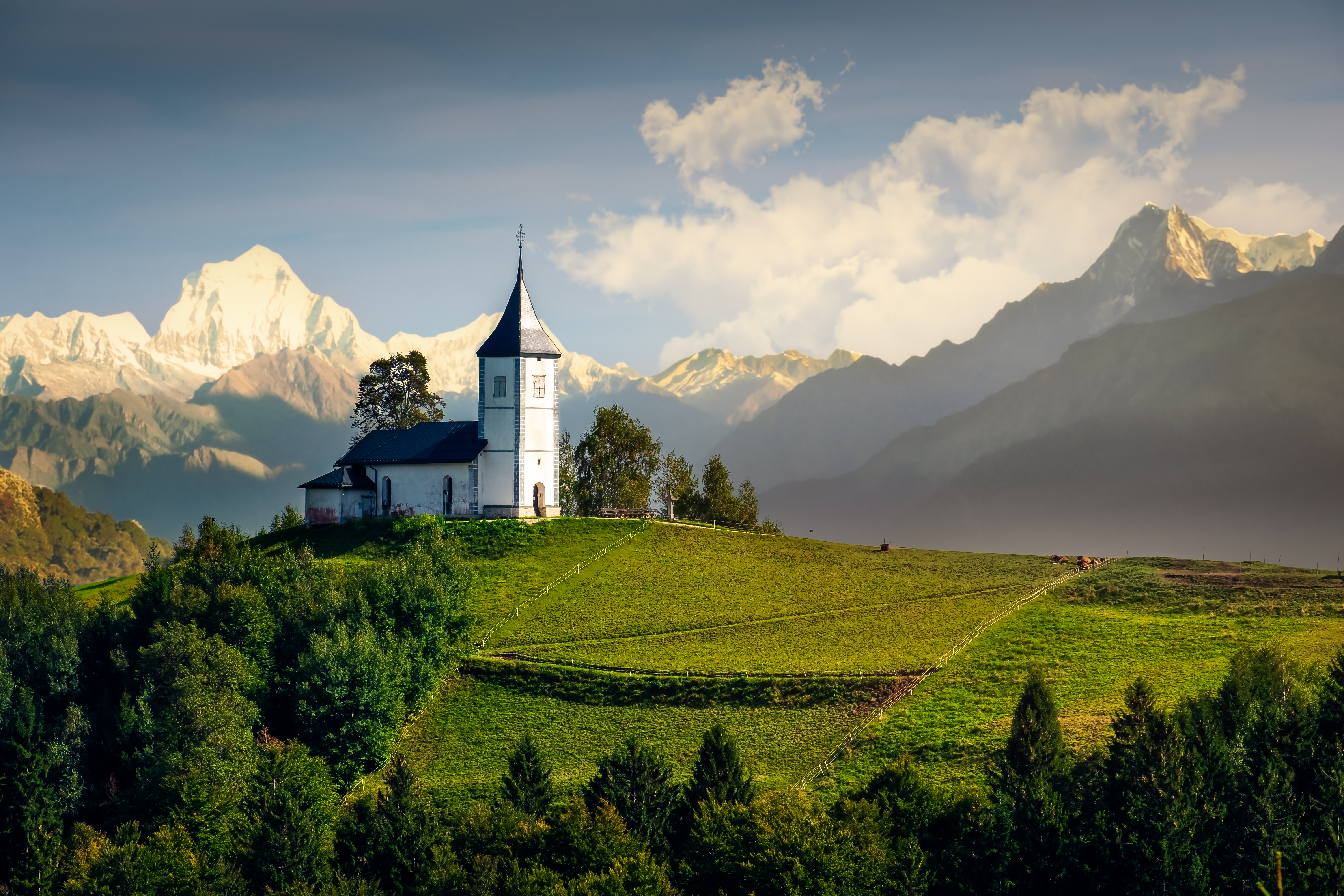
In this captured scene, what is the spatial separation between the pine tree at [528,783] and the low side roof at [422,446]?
41191mm

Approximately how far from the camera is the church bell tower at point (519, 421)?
87.8m

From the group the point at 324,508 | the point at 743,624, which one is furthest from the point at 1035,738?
the point at 324,508

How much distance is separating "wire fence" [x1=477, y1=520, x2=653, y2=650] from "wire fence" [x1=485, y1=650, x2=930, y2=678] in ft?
10.2

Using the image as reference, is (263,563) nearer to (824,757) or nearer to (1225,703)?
(824,757)

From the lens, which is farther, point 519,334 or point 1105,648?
point 519,334

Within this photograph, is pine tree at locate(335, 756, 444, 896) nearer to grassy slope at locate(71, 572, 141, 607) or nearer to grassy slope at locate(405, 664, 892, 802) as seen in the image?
grassy slope at locate(405, 664, 892, 802)

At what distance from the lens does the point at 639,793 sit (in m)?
45.5

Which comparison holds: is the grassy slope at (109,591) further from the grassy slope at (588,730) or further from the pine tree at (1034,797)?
the pine tree at (1034,797)

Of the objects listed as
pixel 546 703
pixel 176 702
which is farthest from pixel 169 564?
pixel 546 703

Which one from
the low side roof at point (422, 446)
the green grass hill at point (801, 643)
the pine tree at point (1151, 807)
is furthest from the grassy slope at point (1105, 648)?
the low side roof at point (422, 446)

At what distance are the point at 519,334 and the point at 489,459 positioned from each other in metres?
10.2

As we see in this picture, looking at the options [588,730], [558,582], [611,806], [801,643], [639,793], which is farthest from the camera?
[558,582]

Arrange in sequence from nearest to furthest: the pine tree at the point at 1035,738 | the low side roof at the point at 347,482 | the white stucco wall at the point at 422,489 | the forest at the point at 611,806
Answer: the forest at the point at 611,806, the pine tree at the point at 1035,738, the white stucco wall at the point at 422,489, the low side roof at the point at 347,482

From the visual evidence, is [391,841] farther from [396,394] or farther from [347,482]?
[396,394]
